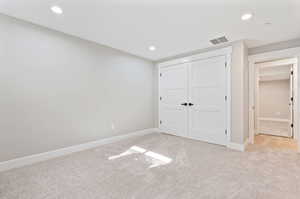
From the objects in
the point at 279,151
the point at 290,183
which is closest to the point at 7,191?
the point at 290,183

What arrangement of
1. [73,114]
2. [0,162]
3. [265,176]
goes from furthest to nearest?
[73,114] < [0,162] < [265,176]

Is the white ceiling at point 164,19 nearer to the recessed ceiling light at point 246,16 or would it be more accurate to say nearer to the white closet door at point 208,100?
the recessed ceiling light at point 246,16

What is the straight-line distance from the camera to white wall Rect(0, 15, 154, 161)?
218 cm

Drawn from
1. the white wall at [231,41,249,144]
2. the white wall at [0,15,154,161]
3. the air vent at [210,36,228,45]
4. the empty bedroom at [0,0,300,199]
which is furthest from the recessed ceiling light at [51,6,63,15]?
the white wall at [231,41,249,144]

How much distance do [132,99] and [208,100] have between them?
2113 mm

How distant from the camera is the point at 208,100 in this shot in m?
3.55

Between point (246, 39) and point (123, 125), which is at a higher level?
point (246, 39)

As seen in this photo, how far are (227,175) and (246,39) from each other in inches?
110

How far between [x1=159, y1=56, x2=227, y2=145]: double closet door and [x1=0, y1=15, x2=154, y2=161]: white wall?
1.23 metres

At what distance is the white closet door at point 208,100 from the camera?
332cm

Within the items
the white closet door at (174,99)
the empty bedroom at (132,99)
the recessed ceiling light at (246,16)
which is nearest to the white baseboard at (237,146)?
the empty bedroom at (132,99)

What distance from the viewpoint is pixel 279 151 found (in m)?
2.93

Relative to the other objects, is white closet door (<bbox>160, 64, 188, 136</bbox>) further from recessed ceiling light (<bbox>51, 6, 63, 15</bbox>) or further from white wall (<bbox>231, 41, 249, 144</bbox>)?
recessed ceiling light (<bbox>51, 6, 63, 15</bbox>)

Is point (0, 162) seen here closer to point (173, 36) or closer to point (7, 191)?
point (7, 191)
